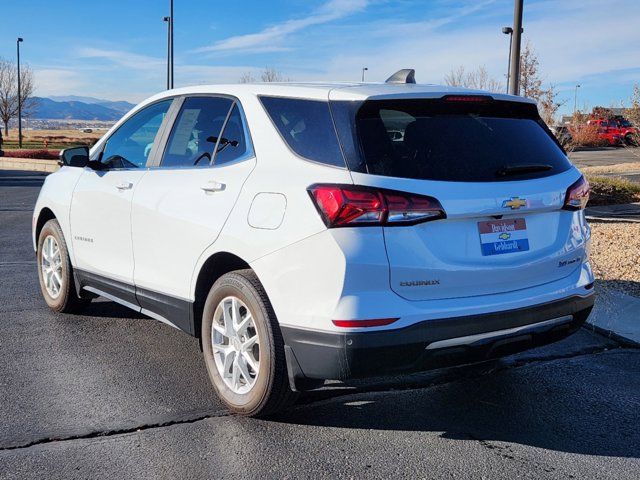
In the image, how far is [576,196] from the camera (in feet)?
12.8

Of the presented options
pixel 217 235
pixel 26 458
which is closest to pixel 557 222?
pixel 217 235

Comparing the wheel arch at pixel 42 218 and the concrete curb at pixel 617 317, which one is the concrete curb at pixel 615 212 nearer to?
the concrete curb at pixel 617 317

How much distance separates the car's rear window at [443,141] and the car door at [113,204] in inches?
74.3

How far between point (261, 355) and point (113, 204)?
196 centimetres

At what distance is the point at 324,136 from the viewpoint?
3490 millimetres

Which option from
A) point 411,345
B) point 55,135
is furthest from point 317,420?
point 55,135

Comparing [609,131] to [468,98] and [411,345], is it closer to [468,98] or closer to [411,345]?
[468,98]

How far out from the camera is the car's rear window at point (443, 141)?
336cm

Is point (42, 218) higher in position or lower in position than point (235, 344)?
higher

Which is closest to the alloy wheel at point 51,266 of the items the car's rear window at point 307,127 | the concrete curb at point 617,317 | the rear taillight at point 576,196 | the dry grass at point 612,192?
the car's rear window at point 307,127

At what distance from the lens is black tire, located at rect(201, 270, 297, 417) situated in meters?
3.54

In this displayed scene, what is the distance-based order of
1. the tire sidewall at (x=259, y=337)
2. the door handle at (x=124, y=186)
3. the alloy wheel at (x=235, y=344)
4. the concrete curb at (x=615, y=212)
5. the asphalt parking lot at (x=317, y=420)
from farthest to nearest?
the concrete curb at (x=615, y=212)
the door handle at (x=124, y=186)
the alloy wheel at (x=235, y=344)
the tire sidewall at (x=259, y=337)
the asphalt parking lot at (x=317, y=420)

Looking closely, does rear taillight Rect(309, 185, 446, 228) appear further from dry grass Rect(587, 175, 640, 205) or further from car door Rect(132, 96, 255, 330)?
dry grass Rect(587, 175, 640, 205)

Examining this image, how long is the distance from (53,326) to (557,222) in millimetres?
3868
